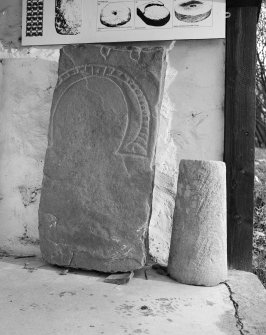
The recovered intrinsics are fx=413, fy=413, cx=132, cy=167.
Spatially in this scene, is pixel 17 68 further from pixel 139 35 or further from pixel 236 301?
pixel 236 301

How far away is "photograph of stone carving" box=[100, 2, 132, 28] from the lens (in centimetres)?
291

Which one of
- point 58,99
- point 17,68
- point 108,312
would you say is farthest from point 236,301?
point 17,68

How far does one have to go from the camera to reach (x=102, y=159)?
265 cm

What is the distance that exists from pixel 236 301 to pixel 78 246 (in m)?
1.02

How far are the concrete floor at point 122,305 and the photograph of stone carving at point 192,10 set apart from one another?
1733 mm

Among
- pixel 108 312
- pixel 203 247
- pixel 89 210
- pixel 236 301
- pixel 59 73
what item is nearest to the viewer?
pixel 108 312

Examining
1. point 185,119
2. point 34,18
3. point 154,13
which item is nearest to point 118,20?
point 154,13

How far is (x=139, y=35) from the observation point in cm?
288

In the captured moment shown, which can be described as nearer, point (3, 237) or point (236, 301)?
point (236, 301)

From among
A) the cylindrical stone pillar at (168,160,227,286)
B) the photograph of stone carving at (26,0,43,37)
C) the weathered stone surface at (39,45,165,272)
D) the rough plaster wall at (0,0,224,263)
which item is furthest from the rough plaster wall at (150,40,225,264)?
the photograph of stone carving at (26,0,43,37)

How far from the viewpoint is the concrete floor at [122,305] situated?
6.10ft

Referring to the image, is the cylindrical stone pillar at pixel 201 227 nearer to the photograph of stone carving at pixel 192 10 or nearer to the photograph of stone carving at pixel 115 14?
the photograph of stone carving at pixel 192 10

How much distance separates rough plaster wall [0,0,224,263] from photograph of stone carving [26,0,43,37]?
→ 11 centimetres

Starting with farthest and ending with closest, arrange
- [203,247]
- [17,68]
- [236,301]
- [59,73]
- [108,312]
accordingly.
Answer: [17,68] → [59,73] → [203,247] → [236,301] → [108,312]
